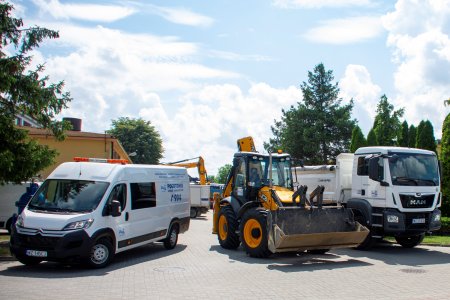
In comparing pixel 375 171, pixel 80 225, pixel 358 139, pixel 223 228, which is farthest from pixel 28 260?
pixel 358 139

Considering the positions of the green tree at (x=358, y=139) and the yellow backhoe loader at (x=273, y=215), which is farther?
the green tree at (x=358, y=139)

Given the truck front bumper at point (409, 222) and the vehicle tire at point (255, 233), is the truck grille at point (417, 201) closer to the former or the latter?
the truck front bumper at point (409, 222)

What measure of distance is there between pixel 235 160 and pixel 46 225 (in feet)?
21.0

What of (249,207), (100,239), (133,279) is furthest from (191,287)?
(249,207)

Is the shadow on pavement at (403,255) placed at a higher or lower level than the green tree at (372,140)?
lower

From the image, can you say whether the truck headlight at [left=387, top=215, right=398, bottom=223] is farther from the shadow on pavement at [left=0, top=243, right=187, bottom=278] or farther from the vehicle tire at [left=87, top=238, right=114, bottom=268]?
the vehicle tire at [left=87, top=238, right=114, bottom=268]

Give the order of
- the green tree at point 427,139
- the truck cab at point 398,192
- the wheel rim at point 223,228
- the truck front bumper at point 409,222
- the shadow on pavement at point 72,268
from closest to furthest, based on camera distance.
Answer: the shadow on pavement at point 72,268, the truck front bumper at point 409,222, the truck cab at point 398,192, the wheel rim at point 223,228, the green tree at point 427,139

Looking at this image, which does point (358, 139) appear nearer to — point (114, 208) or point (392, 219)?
point (392, 219)

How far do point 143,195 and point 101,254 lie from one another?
2.40m

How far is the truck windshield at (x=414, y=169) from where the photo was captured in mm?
15133

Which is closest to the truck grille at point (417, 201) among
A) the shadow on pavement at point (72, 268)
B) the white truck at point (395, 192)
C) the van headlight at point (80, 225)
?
the white truck at point (395, 192)

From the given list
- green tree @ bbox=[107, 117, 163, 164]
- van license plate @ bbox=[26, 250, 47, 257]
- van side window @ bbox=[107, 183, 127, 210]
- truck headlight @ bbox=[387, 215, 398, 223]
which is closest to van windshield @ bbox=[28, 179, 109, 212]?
van side window @ bbox=[107, 183, 127, 210]

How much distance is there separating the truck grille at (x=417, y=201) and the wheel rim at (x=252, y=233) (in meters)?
4.32

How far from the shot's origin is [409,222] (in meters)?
15.0
